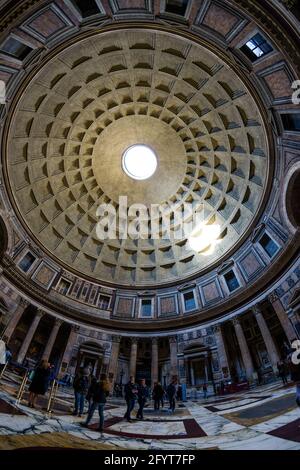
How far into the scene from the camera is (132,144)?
2858 cm

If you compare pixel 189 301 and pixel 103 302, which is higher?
pixel 103 302

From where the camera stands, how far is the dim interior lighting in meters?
→ 26.6

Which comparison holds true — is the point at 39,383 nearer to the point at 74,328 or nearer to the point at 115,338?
the point at 74,328

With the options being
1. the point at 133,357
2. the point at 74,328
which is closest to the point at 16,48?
the point at 74,328

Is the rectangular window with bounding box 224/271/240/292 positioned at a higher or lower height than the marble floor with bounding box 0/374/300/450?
higher

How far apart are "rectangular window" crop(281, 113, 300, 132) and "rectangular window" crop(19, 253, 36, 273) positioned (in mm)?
22047

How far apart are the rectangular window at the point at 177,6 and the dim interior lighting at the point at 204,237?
17.2m

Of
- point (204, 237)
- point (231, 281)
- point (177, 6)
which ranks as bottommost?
point (231, 281)

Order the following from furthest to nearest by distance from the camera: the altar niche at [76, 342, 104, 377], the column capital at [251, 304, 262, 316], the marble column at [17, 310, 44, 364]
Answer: the altar niche at [76, 342, 104, 377], the marble column at [17, 310, 44, 364], the column capital at [251, 304, 262, 316]

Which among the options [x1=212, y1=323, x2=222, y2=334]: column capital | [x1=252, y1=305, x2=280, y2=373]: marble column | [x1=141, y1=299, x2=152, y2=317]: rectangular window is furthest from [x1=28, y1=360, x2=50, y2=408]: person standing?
[x1=141, y1=299, x2=152, y2=317]: rectangular window

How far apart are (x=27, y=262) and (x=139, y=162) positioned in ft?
50.0

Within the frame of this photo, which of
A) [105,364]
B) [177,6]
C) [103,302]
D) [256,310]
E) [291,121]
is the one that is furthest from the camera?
[103,302]

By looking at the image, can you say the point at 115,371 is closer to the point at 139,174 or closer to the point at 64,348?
the point at 64,348

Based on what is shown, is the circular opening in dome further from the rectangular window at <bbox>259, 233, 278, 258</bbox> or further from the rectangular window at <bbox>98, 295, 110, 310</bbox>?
the rectangular window at <bbox>259, 233, 278, 258</bbox>
